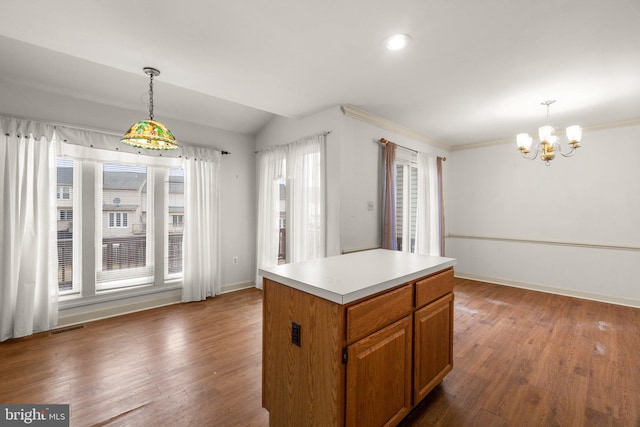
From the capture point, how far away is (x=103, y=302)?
11.0 feet

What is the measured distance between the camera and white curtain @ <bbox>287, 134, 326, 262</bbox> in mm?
3537

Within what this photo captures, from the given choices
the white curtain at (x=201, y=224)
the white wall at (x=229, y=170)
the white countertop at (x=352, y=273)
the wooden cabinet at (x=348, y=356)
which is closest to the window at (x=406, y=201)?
the white countertop at (x=352, y=273)

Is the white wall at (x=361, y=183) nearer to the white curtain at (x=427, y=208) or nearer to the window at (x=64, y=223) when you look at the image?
the white curtain at (x=427, y=208)

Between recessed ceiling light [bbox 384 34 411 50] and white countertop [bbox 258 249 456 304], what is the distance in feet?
5.42

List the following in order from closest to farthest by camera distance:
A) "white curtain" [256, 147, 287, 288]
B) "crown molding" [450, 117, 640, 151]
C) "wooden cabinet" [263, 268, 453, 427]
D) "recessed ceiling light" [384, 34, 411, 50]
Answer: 1. "wooden cabinet" [263, 268, 453, 427]
2. "recessed ceiling light" [384, 34, 411, 50]
3. "crown molding" [450, 117, 640, 151]
4. "white curtain" [256, 147, 287, 288]

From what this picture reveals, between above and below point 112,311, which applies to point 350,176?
above

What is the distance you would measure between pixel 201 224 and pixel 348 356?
3352mm

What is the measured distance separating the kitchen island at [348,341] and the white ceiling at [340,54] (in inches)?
65.5

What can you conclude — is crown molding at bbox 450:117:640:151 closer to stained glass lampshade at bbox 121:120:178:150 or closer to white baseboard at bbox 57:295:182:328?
stained glass lampshade at bbox 121:120:178:150

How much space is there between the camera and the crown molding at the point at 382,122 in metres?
3.40

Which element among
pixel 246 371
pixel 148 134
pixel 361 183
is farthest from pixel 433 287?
pixel 148 134

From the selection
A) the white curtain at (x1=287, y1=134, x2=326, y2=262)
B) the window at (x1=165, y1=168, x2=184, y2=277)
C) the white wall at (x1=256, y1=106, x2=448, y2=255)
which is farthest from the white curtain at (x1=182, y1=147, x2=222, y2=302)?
the white wall at (x1=256, y1=106, x2=448, y2=255)

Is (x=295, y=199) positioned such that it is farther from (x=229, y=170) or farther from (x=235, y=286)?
(x=235, y=286)

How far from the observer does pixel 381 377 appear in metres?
1.44
